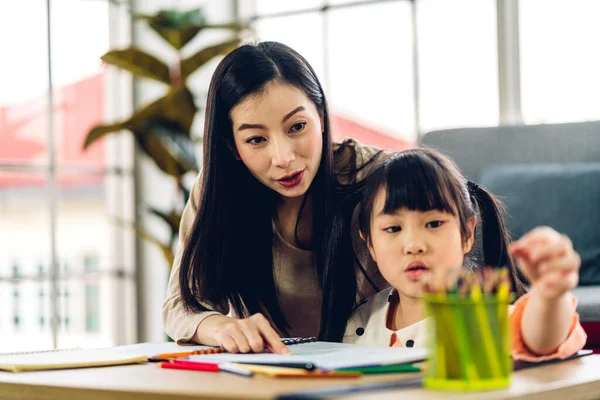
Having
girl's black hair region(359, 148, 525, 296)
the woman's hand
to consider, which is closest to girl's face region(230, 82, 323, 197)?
girl's black hair region(359, 148, 525, 296)

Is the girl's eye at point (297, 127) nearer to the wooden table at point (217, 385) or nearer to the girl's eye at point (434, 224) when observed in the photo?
the girl's eye at point (434, 224)

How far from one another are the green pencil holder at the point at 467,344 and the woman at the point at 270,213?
633mm

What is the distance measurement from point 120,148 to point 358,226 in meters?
Result: 2.48

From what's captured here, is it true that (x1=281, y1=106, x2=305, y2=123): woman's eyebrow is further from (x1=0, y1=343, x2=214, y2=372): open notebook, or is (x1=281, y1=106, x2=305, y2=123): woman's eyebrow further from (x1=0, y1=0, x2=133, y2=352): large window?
(x1=0, y1=0, x2=133, y2=352): large window

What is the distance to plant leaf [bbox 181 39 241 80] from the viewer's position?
3.49 m

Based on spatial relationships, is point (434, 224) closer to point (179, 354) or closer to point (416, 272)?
point (416, 272)

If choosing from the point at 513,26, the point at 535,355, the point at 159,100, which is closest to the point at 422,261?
the point at 535,355

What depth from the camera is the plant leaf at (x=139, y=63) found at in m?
3.41

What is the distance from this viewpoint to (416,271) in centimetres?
137

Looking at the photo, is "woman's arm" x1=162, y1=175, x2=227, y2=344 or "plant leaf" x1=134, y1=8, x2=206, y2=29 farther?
"plant leaf" x1=134, y1=8, x2=206, y2=29

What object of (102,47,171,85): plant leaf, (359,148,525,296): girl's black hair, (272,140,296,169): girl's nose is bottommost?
(359,148,525,296): girl's black hair

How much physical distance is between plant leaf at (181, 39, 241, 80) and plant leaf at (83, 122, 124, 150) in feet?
1.16

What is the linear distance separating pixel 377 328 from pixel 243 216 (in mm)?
393

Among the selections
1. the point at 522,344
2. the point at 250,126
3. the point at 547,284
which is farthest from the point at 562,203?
the point at 547,284
